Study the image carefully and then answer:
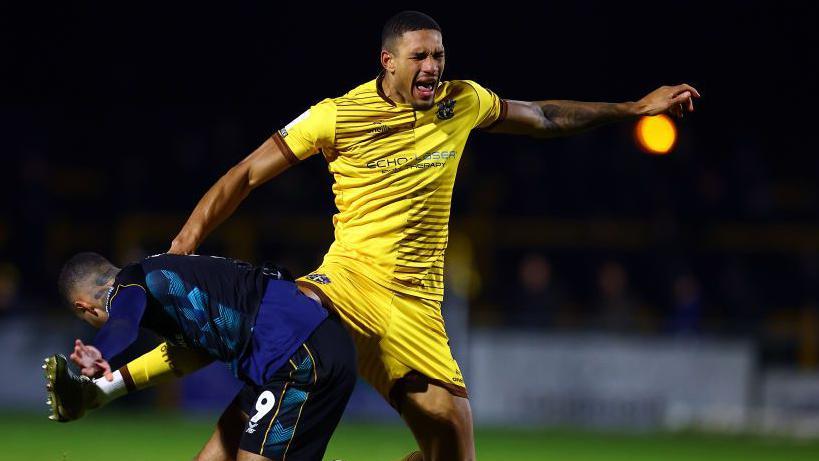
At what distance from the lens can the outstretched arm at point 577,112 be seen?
296 inches

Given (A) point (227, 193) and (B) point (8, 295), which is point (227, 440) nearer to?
(A) point (227, 193)

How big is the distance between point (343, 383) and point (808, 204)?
49.2ft

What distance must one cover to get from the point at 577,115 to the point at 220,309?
2584 millimetres

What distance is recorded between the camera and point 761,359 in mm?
17359

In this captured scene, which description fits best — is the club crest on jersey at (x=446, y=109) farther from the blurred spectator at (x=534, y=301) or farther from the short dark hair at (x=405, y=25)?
the blurred spectator at (x=534, y=301)

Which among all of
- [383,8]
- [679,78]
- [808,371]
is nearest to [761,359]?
[808,371]

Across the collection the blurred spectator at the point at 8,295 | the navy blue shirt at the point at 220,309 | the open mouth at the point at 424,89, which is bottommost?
the blurred spectator at the point at 8,295

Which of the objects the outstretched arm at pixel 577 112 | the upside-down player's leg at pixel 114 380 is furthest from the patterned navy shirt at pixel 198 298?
the outstretched arm at pixel 577 112

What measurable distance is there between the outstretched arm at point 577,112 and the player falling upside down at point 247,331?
1.88m

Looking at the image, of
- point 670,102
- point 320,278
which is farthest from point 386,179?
point 670,102

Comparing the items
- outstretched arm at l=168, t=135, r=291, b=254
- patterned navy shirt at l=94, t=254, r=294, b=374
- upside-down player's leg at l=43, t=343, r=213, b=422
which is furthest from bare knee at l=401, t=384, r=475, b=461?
outstretched arm at l=168, t=135, r=291, b=254

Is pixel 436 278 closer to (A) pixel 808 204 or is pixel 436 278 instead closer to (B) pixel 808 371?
(B) pixel 808 371

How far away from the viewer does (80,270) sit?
6.11 metres

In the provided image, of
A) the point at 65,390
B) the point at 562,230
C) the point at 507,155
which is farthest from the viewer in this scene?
the point at 507,155
